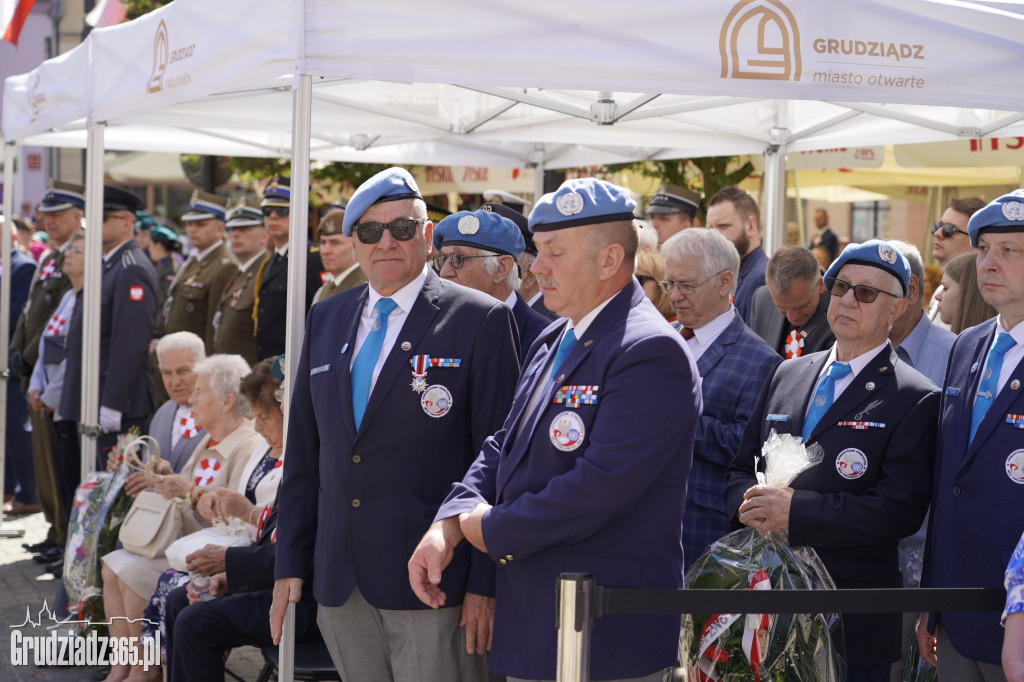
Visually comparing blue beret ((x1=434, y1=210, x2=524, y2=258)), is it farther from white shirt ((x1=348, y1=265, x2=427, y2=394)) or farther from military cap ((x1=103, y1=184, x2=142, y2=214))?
military cap ((x1=103, y1=184, x2=142, y2=214))

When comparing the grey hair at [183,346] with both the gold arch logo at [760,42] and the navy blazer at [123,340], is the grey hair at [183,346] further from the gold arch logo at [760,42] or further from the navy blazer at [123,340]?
the gold arch logo at [760,42]

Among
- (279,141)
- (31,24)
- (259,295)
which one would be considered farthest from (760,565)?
(31,24)

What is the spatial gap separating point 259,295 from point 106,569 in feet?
7.64

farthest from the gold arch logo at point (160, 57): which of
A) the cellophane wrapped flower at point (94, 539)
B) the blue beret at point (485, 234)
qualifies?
the cellophane wrapped flower at point (94, 539)

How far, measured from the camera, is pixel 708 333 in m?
4.10

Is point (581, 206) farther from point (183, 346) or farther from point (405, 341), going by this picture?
point (183, 346)

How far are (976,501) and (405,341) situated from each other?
5.30 feet

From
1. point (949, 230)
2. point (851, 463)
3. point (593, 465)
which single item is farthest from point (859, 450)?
point (949, 230)

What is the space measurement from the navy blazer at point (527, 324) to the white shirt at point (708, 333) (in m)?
0.54

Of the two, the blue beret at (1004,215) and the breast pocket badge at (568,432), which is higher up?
the blue beret at (1004,215)

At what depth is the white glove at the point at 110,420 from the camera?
Result: 6.95 m

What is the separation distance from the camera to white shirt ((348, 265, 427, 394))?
336 centimetres

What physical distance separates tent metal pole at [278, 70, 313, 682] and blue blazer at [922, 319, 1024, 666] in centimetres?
204

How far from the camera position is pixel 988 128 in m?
5.95
